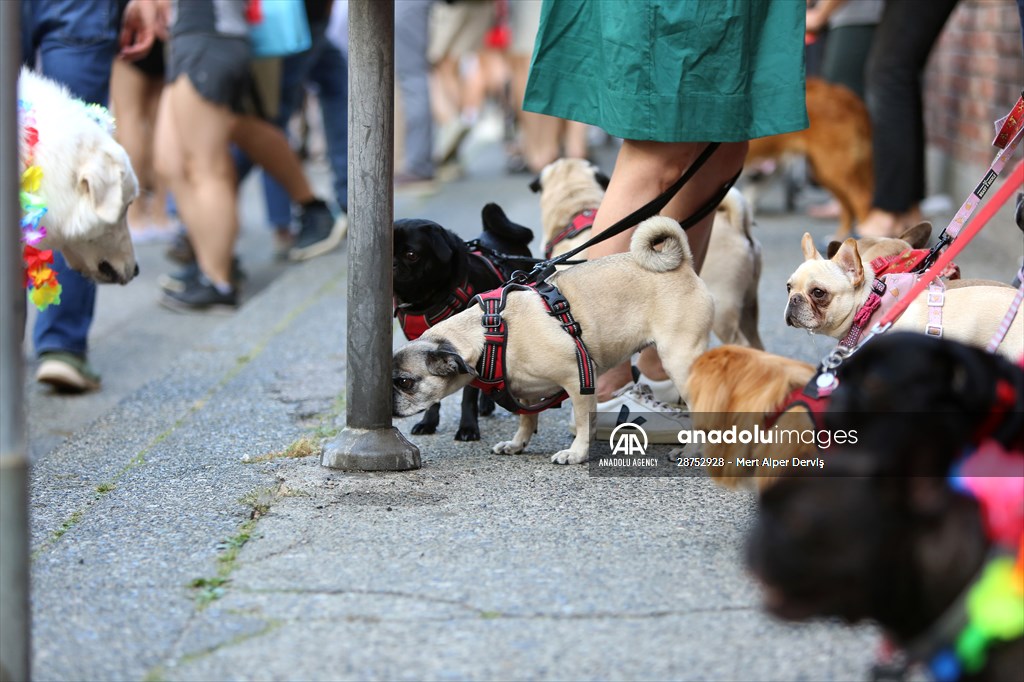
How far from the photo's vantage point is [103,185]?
12.6ft

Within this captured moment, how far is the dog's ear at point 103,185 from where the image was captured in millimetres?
3760

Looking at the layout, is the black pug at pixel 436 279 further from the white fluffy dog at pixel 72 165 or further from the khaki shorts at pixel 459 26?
the khaki shorts at pixel 459 26

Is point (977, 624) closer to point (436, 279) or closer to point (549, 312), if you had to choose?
point (549, 312)

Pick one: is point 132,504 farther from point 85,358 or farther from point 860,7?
point 860,7

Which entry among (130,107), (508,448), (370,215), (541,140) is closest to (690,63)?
(370,215)

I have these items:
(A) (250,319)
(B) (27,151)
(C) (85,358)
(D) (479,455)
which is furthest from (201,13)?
(D) (479,455)

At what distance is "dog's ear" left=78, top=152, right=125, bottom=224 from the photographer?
376cm

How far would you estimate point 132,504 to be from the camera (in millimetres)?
2867

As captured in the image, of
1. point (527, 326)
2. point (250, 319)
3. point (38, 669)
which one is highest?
point (527, 326)

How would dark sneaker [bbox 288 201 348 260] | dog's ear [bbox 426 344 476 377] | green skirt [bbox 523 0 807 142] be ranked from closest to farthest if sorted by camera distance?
dog's ear [bbox 426 344 476 377] → green skirt [bbox 523 0 807 142] → dark sneaker [bbox 288 201 348 260]

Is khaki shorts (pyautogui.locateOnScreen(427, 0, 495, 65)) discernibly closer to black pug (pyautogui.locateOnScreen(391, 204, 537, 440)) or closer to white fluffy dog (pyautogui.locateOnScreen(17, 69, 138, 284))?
white fluffy dog (pyautogui.locateOnScreen(17, 69, 138, 284))

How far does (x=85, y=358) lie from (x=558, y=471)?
2.50m

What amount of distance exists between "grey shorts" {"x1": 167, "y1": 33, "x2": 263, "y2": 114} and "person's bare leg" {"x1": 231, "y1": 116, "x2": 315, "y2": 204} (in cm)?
63

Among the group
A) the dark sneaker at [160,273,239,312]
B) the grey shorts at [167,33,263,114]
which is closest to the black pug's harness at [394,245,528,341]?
the grey shorts at [167,33,263,114]
